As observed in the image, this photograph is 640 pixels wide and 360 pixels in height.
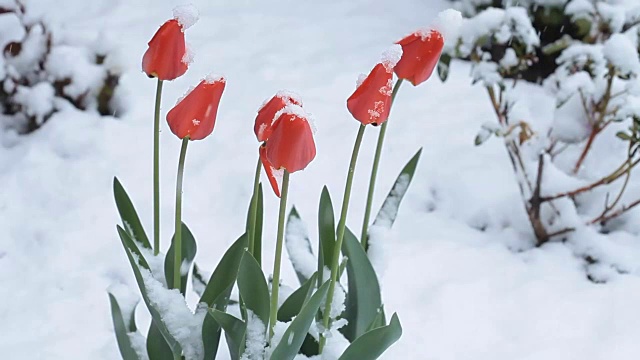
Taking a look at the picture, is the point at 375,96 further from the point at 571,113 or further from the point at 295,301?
the point at 571,113

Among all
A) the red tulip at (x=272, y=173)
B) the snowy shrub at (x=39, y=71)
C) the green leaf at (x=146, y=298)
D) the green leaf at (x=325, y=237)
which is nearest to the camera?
the red tulip at (x=272, y=173)

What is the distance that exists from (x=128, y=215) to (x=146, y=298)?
7.1 inches

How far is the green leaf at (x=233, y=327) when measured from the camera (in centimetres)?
99

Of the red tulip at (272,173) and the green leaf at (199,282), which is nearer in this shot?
the red tulip at (272,173)

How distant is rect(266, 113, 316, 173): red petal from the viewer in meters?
0.83

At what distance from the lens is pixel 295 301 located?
1108mm

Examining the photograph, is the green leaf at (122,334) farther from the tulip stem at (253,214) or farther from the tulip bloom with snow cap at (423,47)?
the tulip bloom with snow cap at (423,47)

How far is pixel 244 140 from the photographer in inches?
89.4

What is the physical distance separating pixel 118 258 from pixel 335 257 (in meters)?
0.93

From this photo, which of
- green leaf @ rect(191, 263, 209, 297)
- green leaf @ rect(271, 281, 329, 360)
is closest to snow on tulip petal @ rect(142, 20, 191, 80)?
green leaf @ rect(271, 281, 329, 360)

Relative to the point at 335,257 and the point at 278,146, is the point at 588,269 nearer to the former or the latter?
the point at 335,257

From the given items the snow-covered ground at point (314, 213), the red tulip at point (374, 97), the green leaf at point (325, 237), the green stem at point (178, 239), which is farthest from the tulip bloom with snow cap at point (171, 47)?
the snow-covered ground at point (314, 213)

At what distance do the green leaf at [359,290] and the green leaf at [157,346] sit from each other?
0.28 meters

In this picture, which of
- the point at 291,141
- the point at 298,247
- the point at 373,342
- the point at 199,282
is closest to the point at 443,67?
the point at 298,247
